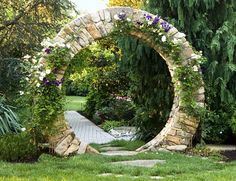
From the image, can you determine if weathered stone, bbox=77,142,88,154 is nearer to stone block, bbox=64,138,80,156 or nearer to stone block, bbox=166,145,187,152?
stone block, bbox=64,138,80,156

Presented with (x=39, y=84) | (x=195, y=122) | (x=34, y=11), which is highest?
(x=34, y=11)

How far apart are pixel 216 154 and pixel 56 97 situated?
3.01 metres

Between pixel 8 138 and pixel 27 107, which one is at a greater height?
pixel 27 107

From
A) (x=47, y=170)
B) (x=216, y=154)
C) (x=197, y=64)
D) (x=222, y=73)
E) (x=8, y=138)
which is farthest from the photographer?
(x=222, y=73)

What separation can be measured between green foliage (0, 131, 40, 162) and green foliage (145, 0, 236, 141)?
152 inches

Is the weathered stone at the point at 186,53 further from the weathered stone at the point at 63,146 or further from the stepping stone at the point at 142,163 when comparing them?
the weathered stone at the point at 63,146

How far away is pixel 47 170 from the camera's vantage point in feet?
20.5

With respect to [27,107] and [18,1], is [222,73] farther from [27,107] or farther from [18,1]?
[18,1]

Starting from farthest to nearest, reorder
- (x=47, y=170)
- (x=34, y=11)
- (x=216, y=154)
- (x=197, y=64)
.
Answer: (x=34, y=11) → (x=197, y=64) → (x=216, y=154) → (x=47, y=170)

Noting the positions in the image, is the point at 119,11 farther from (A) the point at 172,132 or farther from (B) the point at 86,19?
(A) the point at 172,132

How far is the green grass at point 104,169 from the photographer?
5.84 m

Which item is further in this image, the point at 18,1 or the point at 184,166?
the point at 18,1

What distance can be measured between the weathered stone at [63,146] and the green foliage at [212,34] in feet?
10.5

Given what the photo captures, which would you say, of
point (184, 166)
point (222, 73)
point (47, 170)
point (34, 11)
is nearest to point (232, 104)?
point (222, 73)
